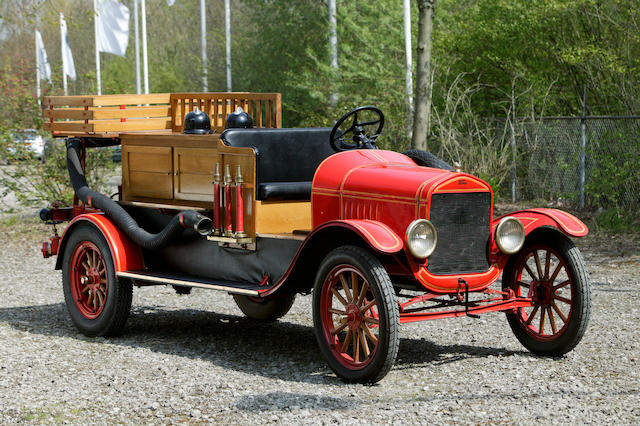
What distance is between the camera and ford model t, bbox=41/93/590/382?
5680mm

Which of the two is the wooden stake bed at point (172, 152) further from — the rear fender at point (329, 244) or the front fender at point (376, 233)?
the front fender at point (376, 233)

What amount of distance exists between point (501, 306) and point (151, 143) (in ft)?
10.3

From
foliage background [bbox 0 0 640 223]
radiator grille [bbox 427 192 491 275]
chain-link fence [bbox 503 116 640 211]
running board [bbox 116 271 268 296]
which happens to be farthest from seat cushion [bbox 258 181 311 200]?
foliage background [bbox 0 0 640 223]

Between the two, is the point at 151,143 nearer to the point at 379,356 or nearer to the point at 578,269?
the point at 379,356

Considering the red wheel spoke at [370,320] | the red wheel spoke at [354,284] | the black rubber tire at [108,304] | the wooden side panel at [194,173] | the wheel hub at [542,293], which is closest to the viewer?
the red wheel spoke at [370,320]

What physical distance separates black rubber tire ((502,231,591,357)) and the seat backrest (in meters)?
1.65

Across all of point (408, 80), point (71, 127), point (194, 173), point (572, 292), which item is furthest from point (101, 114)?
point (408, 80)

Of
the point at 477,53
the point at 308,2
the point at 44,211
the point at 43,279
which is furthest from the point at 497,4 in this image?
the point at 44,211

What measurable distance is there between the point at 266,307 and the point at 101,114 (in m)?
2.15

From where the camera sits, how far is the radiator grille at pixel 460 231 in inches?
228

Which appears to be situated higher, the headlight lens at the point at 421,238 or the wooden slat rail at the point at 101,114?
the wooden slat rail at the point at 101,114

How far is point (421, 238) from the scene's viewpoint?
5559 mm

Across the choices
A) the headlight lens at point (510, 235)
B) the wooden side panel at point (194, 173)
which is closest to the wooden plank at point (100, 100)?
the wooden side panel at point (194, 173)

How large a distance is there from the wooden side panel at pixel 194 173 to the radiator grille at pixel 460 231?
1.93m
